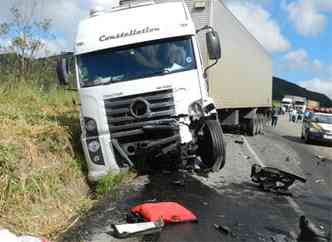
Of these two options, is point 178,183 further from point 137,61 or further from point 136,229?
point 136,229

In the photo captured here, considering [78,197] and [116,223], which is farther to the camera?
[78,197]

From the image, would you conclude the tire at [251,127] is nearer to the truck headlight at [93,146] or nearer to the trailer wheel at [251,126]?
the trailer wheel at [251,126]

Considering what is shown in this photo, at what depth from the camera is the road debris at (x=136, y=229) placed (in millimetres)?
5619

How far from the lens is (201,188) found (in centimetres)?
847

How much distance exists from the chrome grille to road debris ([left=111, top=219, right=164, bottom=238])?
309 centimetres

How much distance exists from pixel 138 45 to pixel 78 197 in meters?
2.82

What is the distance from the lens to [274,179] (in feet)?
29.5

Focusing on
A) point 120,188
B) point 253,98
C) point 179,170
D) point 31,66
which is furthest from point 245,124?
point 120,188

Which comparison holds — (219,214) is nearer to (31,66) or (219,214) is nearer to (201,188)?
(201,188)

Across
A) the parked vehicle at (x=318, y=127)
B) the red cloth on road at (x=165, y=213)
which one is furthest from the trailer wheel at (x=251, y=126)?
the red cloth on road at (x=165, y=213)

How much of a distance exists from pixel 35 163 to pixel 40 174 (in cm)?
66

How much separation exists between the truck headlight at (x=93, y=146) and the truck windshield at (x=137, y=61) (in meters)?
1.00

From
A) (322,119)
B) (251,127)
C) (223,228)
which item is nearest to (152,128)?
(223,228)

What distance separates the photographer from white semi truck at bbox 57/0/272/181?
8789 millimetres
